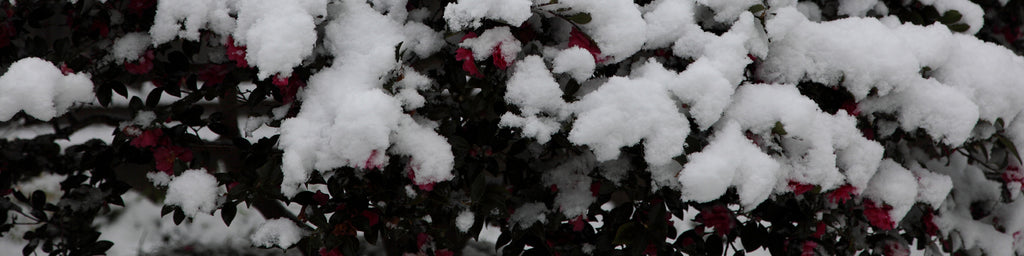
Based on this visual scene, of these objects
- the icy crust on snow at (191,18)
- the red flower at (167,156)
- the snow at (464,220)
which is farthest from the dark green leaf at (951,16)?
the red flower at (167,156)

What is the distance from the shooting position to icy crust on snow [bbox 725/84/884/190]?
4.67 ft

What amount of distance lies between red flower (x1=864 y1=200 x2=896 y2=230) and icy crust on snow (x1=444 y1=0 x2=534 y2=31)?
3.23 ft

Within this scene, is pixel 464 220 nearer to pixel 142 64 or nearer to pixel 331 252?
pixel 331 252

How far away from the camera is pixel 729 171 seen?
133cm

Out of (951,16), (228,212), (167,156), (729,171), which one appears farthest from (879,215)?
(167,156)

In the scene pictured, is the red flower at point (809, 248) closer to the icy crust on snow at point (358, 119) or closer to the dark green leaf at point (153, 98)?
the icy crust on snow at point (358, 119)

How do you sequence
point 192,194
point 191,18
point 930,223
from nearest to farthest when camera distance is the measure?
point 191,18
point 192,194
point 930,223

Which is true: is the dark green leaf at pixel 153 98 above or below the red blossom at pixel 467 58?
below

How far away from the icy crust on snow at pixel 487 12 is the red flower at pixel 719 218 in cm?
73

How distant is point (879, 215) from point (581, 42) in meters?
0.85

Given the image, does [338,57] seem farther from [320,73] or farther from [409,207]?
[409,207]

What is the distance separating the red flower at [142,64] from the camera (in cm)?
175

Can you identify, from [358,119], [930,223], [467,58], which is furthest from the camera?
[930,223]

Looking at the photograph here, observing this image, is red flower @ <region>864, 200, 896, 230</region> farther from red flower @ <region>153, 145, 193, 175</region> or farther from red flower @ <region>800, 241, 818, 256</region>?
red flower @ <region>153, 145, 193, 175</region>
